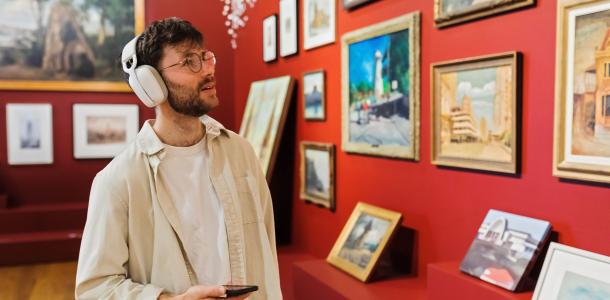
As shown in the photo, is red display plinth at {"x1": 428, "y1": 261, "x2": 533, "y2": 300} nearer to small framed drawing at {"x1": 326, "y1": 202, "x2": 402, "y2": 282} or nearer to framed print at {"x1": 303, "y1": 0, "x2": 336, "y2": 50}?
small framed drawing at {"x1": 326, "y1": 202, "x2": 402, "y2": 282}

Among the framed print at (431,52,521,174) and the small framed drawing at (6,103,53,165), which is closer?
the framed print at (431,52,521,174)

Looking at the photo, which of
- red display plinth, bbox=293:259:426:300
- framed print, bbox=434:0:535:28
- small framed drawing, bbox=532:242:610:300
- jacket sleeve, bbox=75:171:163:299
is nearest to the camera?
jacket sleeve, bbox=75:171:163:299

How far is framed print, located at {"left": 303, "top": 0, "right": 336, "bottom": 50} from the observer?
4465 mm

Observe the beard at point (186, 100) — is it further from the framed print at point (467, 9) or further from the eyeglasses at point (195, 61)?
the framed print at point (467, 9)

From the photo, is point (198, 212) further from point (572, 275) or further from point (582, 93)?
point (582, 93)

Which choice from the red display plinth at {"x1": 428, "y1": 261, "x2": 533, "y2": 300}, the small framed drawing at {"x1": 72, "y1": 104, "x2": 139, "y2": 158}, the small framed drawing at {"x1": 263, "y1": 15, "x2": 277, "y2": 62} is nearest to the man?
the red display plinth at {"x1": 428, "y1": 261, "x2": 533, "y2": 300}

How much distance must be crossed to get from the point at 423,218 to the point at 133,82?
A: 6.99ft

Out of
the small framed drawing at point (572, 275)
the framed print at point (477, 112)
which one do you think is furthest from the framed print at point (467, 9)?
the small framed drawing at point (572, 275)

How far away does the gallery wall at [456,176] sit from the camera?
2.48 m

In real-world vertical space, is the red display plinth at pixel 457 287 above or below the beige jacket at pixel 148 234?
below

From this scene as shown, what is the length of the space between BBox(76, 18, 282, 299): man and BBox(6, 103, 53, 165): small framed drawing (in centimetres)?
569

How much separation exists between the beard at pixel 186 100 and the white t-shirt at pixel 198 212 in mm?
135

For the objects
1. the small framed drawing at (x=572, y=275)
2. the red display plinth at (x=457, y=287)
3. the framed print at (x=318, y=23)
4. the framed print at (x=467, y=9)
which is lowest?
the red display plinth at (x=457, y=287)

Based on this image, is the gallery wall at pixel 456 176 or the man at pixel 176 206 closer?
the man at pixel 176 206
